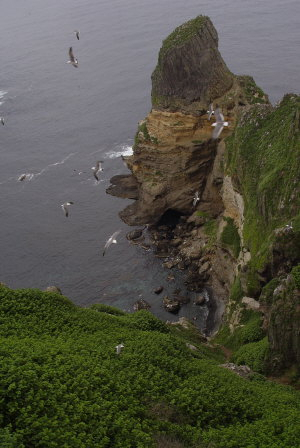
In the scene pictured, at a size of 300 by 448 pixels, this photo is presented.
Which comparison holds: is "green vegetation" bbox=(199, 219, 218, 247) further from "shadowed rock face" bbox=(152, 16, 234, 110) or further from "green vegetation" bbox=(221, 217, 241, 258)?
"shadowed rock face" bbox=(152, 16, 234, 110)

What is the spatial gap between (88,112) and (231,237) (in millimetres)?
51851

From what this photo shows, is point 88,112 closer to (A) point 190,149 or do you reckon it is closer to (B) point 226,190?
(A) point 190,149

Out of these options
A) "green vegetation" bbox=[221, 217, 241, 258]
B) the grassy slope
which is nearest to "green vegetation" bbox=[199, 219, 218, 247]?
"green vegetation" bbox=[221, 217, 241, 258]

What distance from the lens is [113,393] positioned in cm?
2142

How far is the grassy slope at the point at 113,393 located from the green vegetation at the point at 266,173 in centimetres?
1239

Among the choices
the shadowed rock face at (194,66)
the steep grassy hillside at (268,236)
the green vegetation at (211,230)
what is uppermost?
the shadowed rock face at (194,66)

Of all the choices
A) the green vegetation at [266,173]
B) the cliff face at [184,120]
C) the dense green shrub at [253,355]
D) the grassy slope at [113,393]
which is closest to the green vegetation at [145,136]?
the cliff face at [184,120]

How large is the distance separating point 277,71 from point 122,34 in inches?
1762

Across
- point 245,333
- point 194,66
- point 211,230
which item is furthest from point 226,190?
point 245,333

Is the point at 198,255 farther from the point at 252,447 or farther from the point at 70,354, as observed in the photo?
the point at 252,447

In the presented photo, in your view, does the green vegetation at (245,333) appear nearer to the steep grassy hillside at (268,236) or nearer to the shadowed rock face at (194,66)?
the steep grassy hillside at (268,236)

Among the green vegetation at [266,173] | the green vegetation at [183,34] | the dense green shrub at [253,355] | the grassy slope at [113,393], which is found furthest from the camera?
the green vegetation at [183,34]

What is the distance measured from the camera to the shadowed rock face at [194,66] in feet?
Result: 189

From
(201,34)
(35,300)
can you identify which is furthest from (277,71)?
(35,300)
